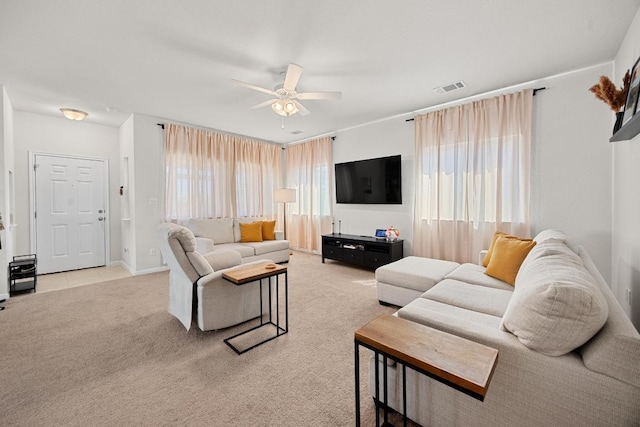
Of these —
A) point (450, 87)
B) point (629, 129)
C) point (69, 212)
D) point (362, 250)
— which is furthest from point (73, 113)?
point (629, 129)

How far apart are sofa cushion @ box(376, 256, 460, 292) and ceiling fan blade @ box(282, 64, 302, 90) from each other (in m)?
2.26

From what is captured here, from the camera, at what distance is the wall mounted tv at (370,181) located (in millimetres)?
4598

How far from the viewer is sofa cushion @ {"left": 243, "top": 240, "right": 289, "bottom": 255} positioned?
15.8ft

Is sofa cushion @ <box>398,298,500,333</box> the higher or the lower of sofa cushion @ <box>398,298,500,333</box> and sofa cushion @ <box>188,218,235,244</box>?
the lower

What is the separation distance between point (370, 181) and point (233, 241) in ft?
9.58

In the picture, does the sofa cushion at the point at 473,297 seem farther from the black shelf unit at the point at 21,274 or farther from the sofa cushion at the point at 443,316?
the black shelf unit at the point at 21,274

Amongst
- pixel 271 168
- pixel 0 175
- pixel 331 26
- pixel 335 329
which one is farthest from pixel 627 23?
pixel 0 175

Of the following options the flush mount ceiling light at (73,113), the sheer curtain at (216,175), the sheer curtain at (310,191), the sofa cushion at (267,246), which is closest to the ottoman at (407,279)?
the sofa cushion at (267,246)

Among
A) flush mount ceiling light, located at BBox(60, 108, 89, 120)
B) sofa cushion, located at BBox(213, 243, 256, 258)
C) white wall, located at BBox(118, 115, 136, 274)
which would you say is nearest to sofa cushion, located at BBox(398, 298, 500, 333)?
sofa cushion, located at BBox(213, 243, 256, 258)

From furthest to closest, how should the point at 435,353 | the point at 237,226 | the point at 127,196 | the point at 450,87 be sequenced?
1. the point at 237,226
2. the point at 127,196
3. the point at 450,87
4. the point at 435,353

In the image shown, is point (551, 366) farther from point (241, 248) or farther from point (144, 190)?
point (144, 190)

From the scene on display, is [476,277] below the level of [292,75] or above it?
below

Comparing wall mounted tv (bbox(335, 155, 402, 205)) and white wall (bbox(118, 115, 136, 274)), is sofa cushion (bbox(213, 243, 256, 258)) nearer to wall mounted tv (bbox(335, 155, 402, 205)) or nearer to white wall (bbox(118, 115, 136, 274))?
white wall (bbox(118, 115, 136, 274))

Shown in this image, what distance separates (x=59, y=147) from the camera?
4637 millimetres
